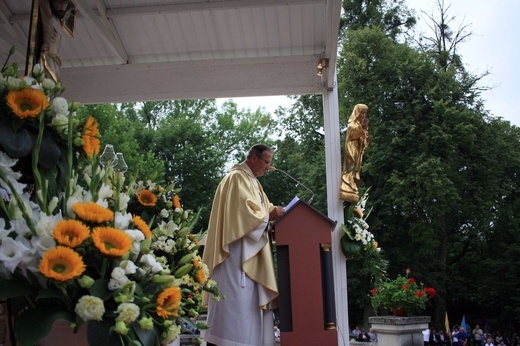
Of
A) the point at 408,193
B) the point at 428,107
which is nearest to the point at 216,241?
the point at 408,193

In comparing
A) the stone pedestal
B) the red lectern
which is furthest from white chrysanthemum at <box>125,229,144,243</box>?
the stone pedestal

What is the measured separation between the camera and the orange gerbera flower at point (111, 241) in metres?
1.85

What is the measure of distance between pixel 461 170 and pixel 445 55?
4644mm

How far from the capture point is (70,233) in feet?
6.05

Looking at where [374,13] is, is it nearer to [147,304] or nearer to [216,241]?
[216,241]

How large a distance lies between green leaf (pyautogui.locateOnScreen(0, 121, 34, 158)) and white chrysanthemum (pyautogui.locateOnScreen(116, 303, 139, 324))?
0.71 m

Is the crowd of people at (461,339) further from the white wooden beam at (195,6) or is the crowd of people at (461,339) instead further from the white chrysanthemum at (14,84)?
the white chrysanthemum at (14,84)

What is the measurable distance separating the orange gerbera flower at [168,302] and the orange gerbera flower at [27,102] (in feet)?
2.67

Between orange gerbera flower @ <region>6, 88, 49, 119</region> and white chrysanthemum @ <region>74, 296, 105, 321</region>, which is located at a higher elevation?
orange gerbera flower @ <region>6, 88, 49, 119</region>

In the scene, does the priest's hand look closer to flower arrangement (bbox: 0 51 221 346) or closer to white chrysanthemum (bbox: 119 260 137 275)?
flower arrangement (bbox: 0 51 221 346)

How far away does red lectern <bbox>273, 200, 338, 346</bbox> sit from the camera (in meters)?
4.77

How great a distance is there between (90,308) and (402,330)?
8002 mm

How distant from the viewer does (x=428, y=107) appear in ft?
69.6

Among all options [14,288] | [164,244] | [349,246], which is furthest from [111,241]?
[349,246]
